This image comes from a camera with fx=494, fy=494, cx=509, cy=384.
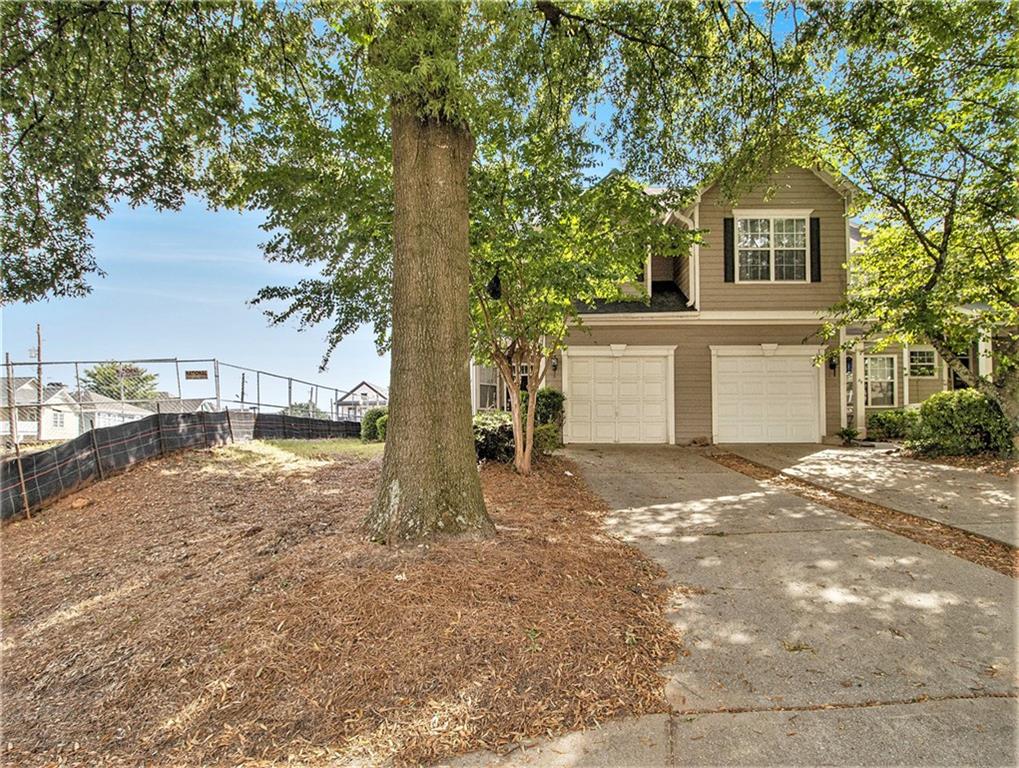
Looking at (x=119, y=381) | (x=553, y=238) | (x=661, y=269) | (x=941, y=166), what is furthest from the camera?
(x=661, y=269)

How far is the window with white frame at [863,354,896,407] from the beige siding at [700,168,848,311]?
358 cm

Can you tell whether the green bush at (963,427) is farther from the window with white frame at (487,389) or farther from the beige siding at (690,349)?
the window with white frame at (487,389)

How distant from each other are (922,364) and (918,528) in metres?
10.8

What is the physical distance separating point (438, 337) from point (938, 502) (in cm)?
594

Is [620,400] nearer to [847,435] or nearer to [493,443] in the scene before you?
[493,443]

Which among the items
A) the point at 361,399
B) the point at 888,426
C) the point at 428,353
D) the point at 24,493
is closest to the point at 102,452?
the point at 24,493

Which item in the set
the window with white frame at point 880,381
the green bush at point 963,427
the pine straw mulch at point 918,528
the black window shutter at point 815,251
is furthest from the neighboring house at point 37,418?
the window with white frame at point 880,381

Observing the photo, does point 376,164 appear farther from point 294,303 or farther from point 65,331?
point 65,331

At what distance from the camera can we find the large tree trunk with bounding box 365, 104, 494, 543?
11.8ft

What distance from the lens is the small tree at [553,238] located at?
584 cm

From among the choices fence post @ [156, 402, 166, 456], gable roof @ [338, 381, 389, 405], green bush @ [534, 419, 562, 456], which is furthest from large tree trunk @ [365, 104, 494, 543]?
gable roof @ [338, 381, 389, 405]

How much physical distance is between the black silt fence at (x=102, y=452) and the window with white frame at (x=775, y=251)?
11.0m

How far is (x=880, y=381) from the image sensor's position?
41.7ft

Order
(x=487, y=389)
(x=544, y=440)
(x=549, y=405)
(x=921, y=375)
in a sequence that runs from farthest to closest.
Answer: (x=487, y=389) → (x=921, y=375) → (x=549, y=405) → (x=544, y=440)
